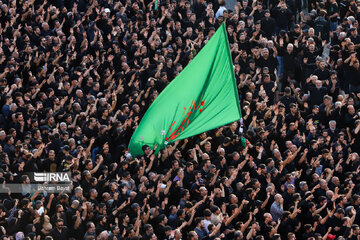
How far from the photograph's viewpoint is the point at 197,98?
19.1 metres

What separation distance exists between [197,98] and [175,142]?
1.31 m

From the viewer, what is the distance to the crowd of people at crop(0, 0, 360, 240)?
18141 mm

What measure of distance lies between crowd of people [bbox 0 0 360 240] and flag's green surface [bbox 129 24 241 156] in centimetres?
61

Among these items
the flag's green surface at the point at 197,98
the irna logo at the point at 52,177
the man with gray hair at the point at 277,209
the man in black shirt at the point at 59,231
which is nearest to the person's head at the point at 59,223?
the man in black shirt at the point at 59,231

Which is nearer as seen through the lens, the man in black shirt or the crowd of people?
the man in black shirt

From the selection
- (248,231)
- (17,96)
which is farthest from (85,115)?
(248,231)

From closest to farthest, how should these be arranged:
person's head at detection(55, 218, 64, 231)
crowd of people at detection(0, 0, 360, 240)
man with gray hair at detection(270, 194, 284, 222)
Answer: person's head at detection(55, 218, 64, 231) → crowd of people at detection(0, 0, 360, 240) → man with gray hair at detection(270, 194, 284, 222)

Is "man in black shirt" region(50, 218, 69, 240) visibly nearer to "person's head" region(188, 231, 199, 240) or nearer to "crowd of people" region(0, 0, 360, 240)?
"crowd of people" region(0, 0, 360, 240)

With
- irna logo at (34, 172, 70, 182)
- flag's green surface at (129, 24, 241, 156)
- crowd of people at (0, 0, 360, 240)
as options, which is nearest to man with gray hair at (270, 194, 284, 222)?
crowd of people at (0, 0, 360, 240)

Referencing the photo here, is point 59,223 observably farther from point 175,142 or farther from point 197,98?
point 197,98

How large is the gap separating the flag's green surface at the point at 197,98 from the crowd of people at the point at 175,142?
612 mm

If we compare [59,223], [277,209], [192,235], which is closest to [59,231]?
[59,223]

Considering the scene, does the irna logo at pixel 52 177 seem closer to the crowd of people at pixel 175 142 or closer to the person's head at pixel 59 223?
the crowd of people at pixel 175 142

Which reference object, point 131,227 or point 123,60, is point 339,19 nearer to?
A: point 123,60
